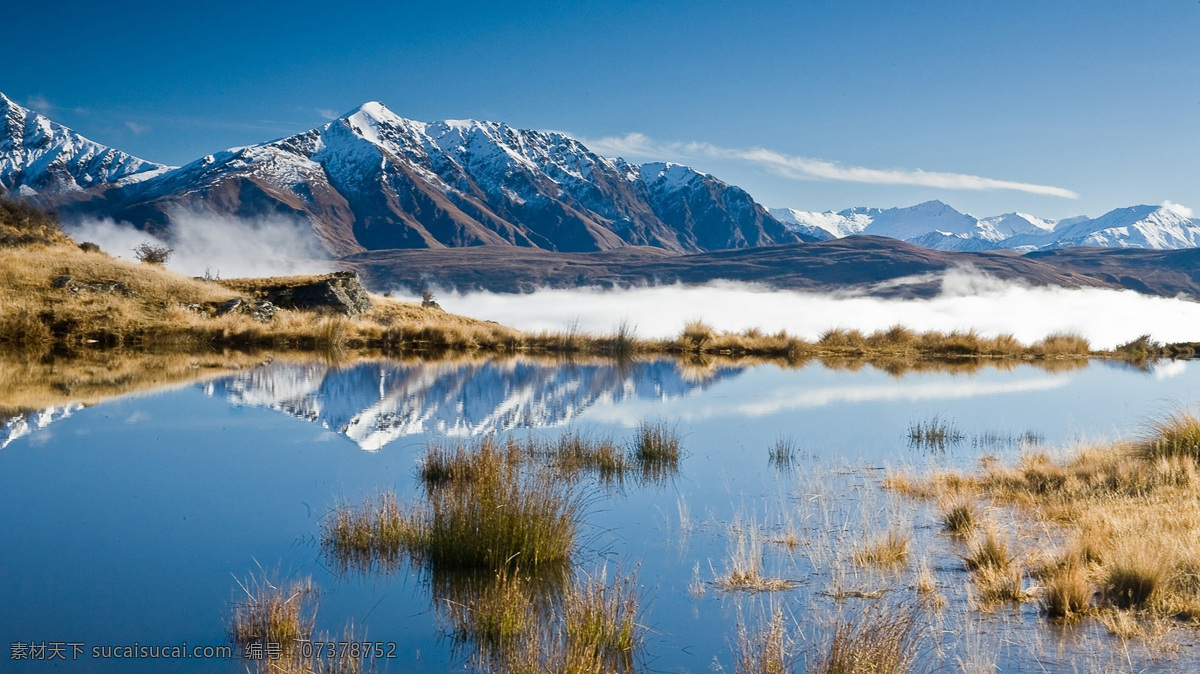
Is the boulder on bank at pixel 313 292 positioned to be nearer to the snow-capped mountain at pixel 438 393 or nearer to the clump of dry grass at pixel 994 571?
the snow-capped mountain at pixel 438 393

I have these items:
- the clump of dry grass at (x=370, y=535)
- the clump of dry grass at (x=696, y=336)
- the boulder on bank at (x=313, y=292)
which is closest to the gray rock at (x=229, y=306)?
the boulder on bank at (x=313, y=292)

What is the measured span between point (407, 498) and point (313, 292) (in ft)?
80.8

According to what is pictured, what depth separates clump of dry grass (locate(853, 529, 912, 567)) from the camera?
5910mm

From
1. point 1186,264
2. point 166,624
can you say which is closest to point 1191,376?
point 166,624

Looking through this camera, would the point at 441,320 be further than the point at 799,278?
No

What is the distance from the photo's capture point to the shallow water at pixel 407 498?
4559 mm

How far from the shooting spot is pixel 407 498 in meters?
7.37

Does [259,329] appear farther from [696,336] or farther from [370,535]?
[370,535]

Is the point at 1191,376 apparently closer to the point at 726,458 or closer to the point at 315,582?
the point at 726,458

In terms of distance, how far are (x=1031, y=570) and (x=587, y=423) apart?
7078 mm

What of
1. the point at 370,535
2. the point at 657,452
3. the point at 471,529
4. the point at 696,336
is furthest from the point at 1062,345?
the point at 370,535

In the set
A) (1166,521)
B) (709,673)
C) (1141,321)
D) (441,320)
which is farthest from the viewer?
(1141,321)

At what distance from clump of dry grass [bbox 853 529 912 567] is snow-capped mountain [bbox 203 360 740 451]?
18.0ft

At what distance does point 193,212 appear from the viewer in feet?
641
